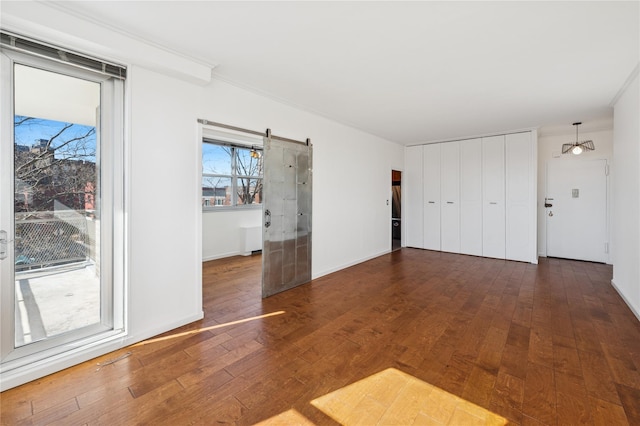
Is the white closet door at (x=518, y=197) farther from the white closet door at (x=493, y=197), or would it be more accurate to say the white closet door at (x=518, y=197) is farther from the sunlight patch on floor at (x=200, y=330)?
the sunlight patch on floor at (x=200, y=330)

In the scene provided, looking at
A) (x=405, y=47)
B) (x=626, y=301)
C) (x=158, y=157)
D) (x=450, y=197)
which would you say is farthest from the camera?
(x=450, y=197)

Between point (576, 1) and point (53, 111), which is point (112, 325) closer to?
point (53, 111)

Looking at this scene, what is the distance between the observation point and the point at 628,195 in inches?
138

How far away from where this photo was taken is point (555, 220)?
248 inches

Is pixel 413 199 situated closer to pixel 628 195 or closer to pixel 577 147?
pixel 577 147

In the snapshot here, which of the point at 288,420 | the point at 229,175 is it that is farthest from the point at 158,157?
Answer: the point at 229,175

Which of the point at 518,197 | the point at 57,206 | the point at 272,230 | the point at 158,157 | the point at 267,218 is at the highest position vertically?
the point at 158,157

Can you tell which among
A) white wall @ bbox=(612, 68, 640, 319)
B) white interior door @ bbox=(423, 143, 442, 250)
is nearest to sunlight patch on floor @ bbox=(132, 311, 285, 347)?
white wall @ bbox=(612, 68, 640, 319)

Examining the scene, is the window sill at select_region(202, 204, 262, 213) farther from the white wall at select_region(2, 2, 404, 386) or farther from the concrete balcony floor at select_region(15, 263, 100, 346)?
the concrete balcony floor at select_region(15, 263, 100, 346)

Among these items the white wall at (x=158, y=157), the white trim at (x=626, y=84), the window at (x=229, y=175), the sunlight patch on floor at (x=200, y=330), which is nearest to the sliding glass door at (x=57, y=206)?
the white wall at (x=158, y=157)

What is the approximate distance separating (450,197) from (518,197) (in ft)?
4.45

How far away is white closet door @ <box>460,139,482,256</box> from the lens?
21.0 ft

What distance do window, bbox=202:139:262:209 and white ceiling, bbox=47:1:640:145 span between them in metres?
3.02

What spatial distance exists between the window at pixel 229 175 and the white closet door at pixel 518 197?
564 cm
